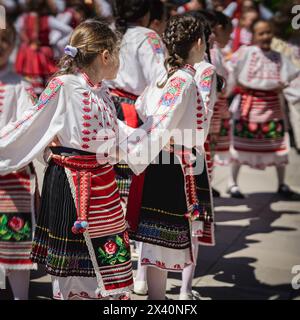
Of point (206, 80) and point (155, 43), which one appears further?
point (155, 43)

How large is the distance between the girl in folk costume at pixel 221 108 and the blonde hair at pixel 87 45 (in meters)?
1.95

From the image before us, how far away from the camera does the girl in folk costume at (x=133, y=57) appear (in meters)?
3.86

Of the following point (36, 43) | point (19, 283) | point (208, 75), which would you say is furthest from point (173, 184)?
point (36, 43)

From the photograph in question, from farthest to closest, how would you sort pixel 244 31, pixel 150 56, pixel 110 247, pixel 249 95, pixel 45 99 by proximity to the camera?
pixel 244 31 < pixel 249 95 < pixel 150 56 < pixel 110 247 < pixel 45 99

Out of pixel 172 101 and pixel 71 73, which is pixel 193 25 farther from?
pixel 71 73

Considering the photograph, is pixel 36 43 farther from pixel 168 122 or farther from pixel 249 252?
pixel 168 122

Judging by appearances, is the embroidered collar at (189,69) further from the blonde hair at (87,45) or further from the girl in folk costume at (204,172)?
the blonde hair at (87,45)

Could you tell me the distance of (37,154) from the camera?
2.69 m

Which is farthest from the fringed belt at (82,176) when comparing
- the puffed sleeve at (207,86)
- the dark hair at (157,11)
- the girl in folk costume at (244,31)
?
the girl in folk costume at (244,31)

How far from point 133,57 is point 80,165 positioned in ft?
4.68

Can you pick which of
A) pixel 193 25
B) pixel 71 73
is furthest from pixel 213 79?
pixel 71 73

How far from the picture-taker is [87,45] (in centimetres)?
272

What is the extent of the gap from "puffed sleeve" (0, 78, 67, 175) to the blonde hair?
0.11m

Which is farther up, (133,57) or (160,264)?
(133,57)
